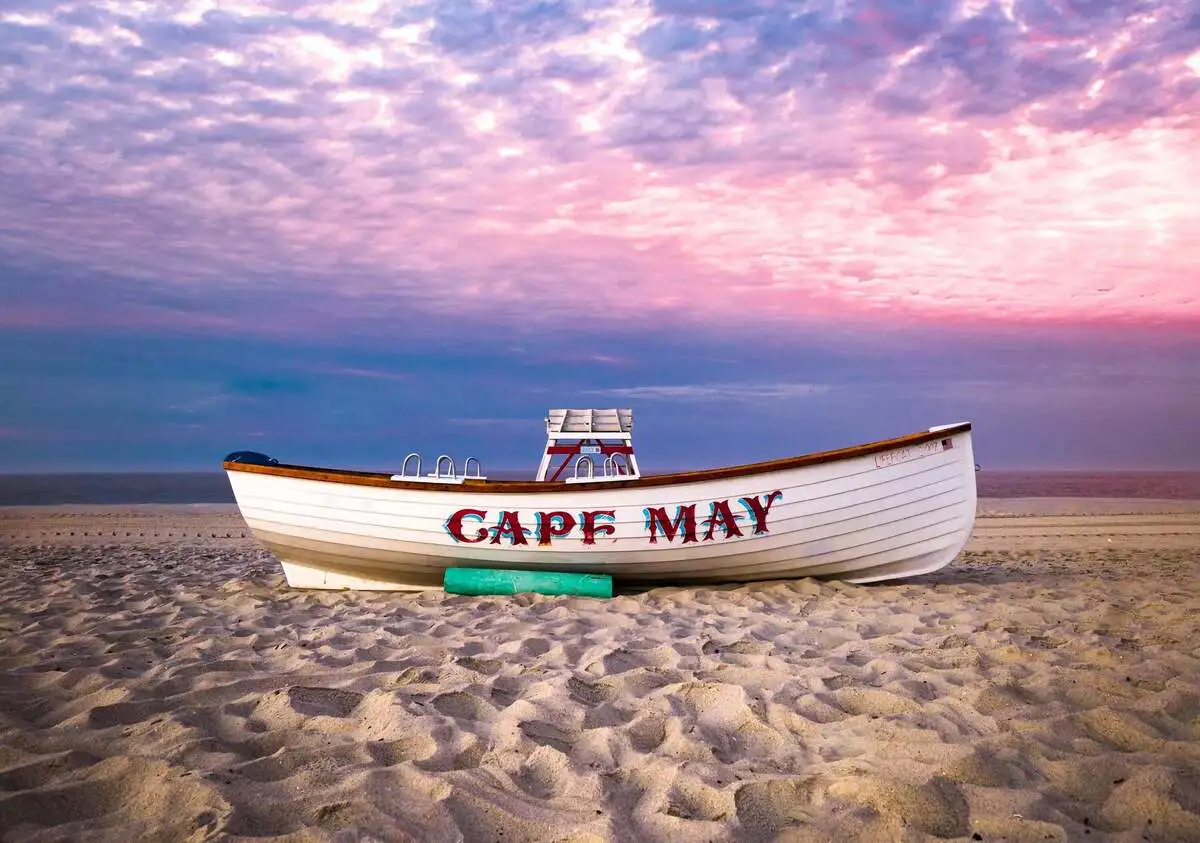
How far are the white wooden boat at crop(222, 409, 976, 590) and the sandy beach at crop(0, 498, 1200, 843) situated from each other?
566 millimetres

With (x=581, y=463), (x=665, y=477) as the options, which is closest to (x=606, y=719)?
(x=665, y=477)

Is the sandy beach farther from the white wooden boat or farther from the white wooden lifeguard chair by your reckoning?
the white wooden lifeguard chair

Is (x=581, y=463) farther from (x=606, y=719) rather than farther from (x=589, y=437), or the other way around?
(x=606, y=719)

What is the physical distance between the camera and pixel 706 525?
22.5 feet

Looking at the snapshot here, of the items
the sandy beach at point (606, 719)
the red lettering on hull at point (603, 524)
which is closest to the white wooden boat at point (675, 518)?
the red lettering on hull at point (603, 524)

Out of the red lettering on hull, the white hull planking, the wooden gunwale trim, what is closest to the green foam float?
the white hull planking

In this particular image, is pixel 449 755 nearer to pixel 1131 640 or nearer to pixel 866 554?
pixel 1131 640

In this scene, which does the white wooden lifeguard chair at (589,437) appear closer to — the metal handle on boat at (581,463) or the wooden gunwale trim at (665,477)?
the metal handle on boat at (581,463)

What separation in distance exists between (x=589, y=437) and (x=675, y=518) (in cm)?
180

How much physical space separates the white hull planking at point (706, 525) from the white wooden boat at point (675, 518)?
1cm

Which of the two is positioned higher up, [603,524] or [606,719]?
[603,524]

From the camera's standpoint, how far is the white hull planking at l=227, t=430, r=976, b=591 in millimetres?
6793

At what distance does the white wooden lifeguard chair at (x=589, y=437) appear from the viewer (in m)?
8.23

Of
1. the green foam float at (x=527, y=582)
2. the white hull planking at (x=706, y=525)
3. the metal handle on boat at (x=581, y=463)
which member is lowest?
the green foam float at (x=527, y=582)
